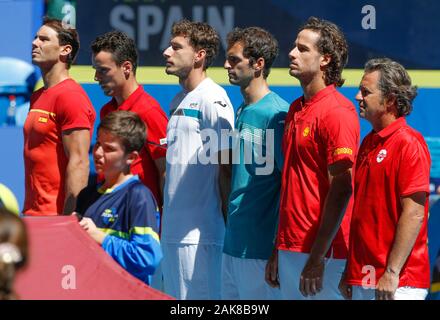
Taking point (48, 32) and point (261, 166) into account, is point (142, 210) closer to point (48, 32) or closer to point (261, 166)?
point (261, 166)

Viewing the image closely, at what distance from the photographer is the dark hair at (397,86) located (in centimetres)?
467

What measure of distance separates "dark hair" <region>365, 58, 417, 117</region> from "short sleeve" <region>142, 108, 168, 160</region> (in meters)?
1.32

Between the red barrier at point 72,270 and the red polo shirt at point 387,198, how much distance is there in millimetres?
1162

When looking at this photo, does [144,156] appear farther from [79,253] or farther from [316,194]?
[79,253]

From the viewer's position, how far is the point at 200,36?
18.6 feet

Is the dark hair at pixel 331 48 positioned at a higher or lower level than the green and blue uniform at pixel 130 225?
higher

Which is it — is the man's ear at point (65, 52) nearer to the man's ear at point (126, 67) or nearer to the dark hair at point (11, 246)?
the man's ear at point (126, 67)

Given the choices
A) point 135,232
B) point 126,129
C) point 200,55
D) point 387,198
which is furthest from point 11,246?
point 200,55

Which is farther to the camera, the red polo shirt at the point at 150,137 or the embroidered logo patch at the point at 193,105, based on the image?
the red polo shirt at the point at 150,137

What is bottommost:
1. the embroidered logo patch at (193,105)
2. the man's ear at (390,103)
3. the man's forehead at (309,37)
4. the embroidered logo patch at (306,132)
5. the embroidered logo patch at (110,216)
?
the embroidered logo patch at (110,216)

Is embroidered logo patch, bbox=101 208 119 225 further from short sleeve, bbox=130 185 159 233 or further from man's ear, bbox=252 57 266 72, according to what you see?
man's ear, bbox=252 57 266 72

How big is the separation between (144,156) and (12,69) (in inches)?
61.1

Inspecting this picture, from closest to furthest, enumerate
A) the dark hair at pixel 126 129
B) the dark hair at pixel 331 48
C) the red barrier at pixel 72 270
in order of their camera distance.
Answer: the red barrier at pixel 72 270
the dark hair at pixel 126 129
the dark hair at pixel 331 48

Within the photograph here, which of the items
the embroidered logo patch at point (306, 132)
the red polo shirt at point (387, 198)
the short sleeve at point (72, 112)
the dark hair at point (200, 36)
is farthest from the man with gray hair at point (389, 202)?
the short sleeve at point (72, 112)
